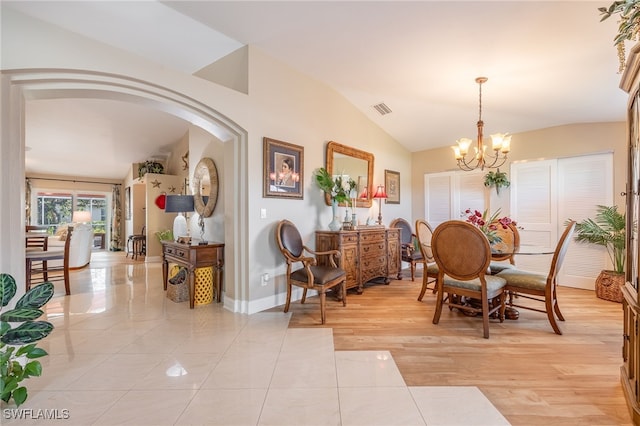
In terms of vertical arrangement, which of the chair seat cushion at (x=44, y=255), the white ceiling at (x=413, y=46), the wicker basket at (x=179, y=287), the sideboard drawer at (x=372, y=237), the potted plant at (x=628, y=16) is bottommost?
the wicker basket at (x=179, y=287)

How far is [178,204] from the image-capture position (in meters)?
3.83

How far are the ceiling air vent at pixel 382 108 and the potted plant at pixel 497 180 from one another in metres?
2.13

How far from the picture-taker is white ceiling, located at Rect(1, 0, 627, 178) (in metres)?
2.37

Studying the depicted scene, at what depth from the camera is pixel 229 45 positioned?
3148 millimetres

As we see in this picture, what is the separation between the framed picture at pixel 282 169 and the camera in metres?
3.35

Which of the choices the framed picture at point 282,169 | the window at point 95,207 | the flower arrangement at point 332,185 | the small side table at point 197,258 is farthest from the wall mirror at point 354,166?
the window at point 95,207

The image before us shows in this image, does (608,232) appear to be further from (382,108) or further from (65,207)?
(65,207)

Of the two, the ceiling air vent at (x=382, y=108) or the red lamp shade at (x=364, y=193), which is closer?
the ceiling air vent at (x=382, y=108)

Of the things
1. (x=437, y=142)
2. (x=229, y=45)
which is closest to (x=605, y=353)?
(x=437, y=142)

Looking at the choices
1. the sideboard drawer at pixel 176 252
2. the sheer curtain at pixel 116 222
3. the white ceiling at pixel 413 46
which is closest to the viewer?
the white ceiling at pixel 413 46

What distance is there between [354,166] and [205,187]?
236cm

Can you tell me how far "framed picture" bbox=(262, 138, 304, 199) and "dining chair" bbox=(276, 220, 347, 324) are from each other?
416 mm

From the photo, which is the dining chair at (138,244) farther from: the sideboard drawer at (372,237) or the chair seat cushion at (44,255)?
the sideboard drawer at (372,237)

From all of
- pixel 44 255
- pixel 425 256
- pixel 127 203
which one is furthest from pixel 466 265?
pixel 127 203
